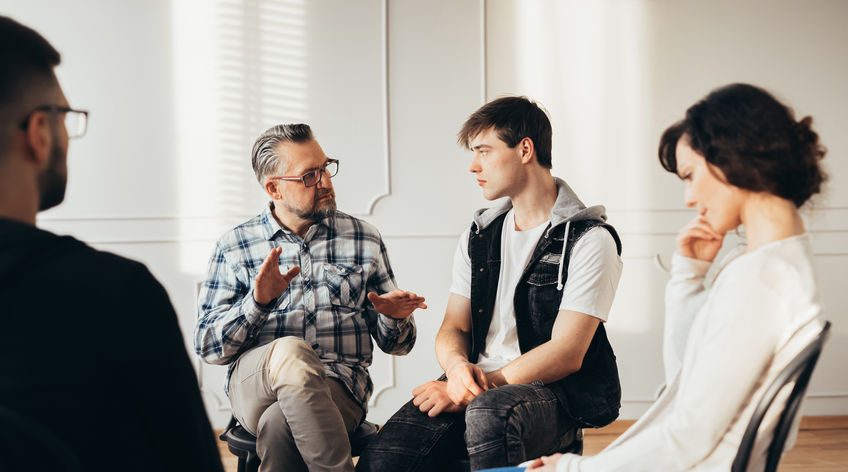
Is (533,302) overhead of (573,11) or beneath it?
beneath

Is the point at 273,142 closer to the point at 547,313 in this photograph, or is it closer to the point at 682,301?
the point at 547,313

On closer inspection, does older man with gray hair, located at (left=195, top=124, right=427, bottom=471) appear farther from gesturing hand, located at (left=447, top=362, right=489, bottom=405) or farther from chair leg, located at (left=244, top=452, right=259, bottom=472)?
gesturing hand, located at (left=447, top=362, right=489, bottom=405)

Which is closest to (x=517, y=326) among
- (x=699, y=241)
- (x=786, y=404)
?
(x=699, y=241)

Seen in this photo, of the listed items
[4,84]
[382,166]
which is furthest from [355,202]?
[4,84]

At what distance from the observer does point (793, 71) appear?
3840 mm

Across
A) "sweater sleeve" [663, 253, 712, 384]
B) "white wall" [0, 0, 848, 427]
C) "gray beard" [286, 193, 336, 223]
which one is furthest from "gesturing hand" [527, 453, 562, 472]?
"white wall" [0, 0, 848, 427]

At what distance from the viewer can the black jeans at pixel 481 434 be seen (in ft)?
5.97

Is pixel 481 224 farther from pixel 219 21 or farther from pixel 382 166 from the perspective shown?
pixel 219 21

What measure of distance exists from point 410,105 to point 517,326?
184 centimetres

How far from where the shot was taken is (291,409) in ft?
6.30

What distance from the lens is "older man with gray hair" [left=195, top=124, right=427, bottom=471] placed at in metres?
1.94

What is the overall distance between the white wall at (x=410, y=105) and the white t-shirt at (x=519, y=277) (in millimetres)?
1478

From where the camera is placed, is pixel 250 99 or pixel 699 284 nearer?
pixel 699 284

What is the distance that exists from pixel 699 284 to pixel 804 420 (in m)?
2.79
